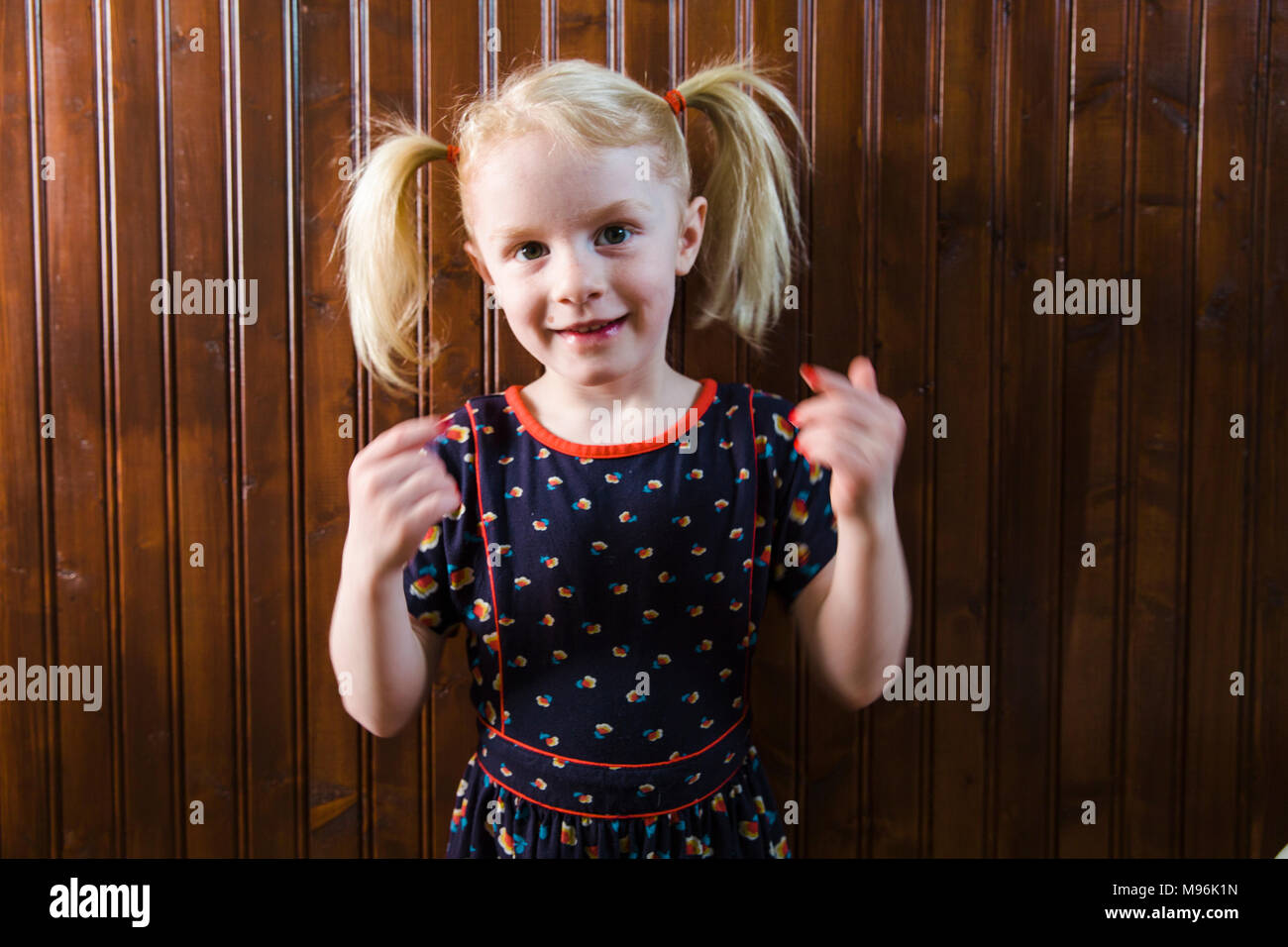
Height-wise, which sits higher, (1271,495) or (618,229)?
(618,229)

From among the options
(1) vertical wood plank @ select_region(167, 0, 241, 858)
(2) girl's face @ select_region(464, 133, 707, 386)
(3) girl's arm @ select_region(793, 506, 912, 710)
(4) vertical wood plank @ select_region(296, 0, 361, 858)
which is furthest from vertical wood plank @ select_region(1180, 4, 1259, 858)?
(1) vertical wood plank @ select_region(167, 0, 241, 858)

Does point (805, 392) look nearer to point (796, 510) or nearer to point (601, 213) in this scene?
point (796, 510)

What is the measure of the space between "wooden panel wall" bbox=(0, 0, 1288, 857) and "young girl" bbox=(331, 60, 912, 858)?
15 centimetres

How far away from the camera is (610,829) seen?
797 millimetres

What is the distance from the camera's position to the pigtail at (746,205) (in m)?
0.87

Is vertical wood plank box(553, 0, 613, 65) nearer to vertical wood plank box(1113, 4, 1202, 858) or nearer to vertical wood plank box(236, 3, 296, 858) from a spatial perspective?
vertical wood plank box(236, 3, 296, 858)

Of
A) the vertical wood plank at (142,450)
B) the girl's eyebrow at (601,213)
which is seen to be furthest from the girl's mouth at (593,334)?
the vertical wood plank at (142,450)

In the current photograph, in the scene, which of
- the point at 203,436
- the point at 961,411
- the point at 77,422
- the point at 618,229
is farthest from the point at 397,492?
the point at 961,411

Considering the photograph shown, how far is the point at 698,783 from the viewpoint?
816 millimetres

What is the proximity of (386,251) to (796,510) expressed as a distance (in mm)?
551
